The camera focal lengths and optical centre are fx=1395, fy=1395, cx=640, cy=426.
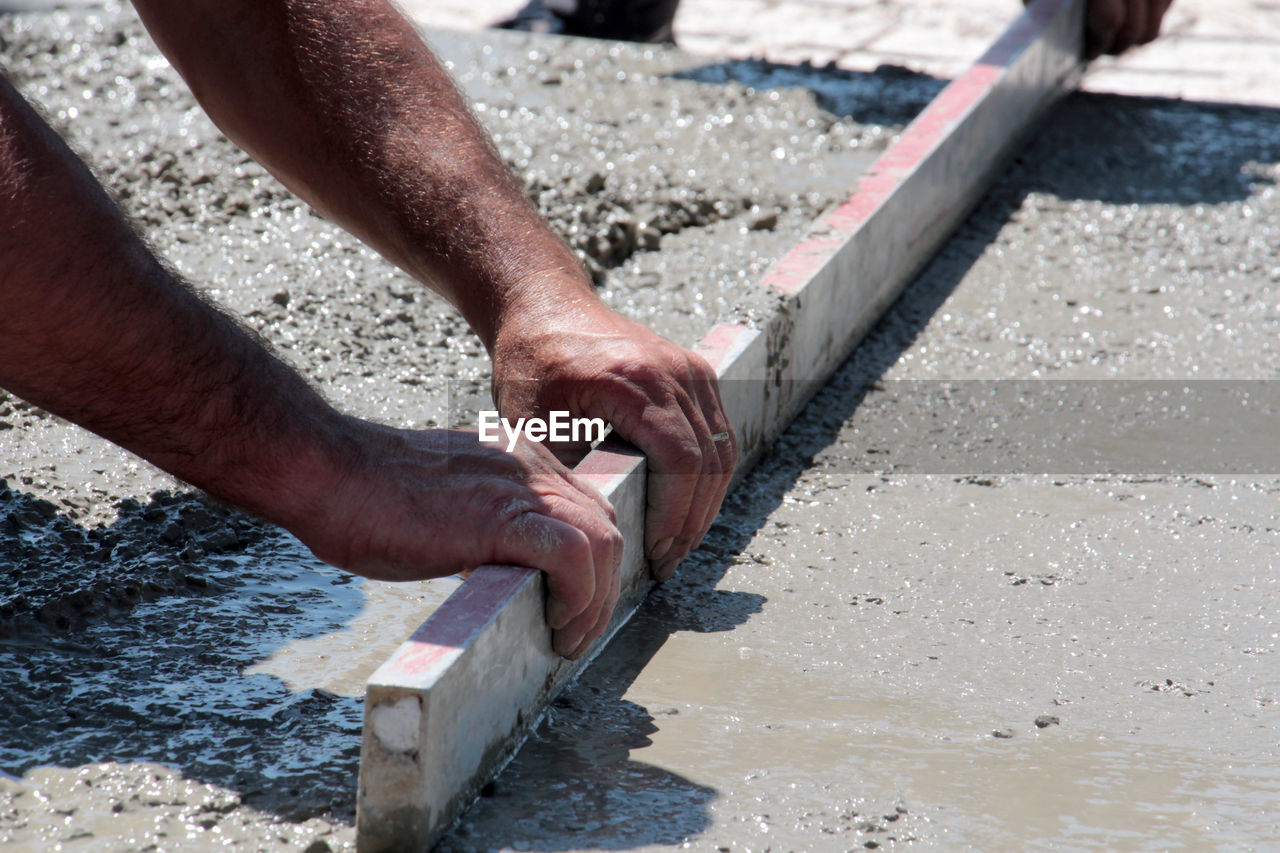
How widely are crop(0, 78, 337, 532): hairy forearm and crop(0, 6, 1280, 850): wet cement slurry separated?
0.37m

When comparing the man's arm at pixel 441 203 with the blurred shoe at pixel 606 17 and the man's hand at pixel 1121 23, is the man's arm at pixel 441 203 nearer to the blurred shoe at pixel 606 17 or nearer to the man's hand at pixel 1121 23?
the man's hand at pixel 1121 23

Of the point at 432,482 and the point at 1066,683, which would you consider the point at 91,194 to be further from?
the point at 1066,683

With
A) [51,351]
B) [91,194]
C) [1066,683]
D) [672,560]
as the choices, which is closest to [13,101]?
[91,194]

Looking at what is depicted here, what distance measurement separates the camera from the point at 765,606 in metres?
2.23

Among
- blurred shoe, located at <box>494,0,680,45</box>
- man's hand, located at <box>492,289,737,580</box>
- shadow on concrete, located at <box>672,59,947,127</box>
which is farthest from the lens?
blurred shoe, located at <box>494,0,680,45</box>

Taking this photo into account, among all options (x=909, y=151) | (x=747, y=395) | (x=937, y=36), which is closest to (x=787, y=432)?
(x=747, y=395)

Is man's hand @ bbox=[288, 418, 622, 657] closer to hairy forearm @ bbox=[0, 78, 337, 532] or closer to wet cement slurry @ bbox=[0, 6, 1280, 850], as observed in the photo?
hairy forearm @ bbox=[0, 78, 337, 532]

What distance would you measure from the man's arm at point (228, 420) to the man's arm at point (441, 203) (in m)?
0.31

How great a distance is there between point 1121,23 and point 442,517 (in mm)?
4078

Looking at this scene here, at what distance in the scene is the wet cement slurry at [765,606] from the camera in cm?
172

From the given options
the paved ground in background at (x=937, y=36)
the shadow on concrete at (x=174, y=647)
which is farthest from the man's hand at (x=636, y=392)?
the paved ground in background at (x=937, y=36)

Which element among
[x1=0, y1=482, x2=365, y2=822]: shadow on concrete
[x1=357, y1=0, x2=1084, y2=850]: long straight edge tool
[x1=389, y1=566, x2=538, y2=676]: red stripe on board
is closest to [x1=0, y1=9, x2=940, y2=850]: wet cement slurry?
[x1=0, y1=482, x2=365, y2=822]: shadow on concrete

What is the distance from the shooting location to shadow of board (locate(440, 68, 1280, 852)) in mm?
1705

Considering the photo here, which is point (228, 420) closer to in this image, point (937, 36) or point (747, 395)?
point (747, 395)
